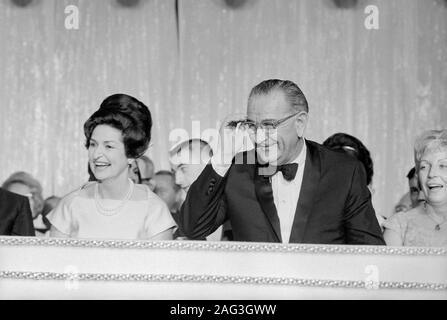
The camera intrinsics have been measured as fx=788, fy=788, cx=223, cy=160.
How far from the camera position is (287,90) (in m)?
3.39

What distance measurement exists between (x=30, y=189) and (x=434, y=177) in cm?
172

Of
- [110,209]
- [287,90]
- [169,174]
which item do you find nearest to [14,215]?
[110,209]

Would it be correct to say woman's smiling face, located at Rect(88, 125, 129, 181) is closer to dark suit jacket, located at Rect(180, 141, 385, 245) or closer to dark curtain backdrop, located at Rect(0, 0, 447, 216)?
dark curtain backdrop, located at Rect(0, 0, 447, 216)

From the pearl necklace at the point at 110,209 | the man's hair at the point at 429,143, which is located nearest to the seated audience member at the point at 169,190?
the pearl necklace at the point at 110,209

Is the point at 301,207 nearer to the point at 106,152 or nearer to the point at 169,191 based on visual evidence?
the point at 169,191

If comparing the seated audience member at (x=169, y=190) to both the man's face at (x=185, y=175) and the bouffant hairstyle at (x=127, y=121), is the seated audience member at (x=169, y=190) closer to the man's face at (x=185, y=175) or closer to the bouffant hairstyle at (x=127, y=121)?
the man's face at (x=185, y=175)

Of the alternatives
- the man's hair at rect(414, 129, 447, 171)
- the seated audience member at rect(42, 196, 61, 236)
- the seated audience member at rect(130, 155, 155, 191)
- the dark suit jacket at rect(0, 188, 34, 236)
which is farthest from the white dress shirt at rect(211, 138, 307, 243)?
the dark suit jacket at rect(0, 188, 34, 236)

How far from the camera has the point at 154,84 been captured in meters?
3.39

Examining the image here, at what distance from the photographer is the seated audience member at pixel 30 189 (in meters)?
3.32

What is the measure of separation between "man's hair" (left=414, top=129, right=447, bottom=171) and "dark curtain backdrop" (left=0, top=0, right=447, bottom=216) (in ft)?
0.10

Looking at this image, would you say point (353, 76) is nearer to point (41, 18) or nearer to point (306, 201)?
point (306, 201)

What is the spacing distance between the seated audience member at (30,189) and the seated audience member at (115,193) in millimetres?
57

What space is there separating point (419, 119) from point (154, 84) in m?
1.16
